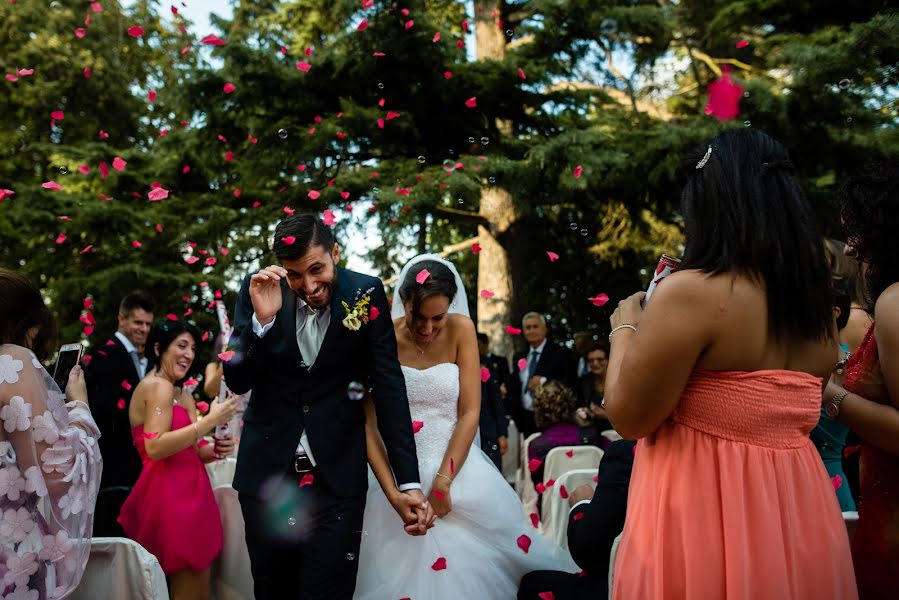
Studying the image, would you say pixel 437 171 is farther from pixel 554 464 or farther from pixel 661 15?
pixel 554 464

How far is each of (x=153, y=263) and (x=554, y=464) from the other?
29.8 feet

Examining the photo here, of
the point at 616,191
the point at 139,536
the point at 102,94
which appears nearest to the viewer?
the point at 139,536

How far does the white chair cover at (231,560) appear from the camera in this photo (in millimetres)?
4145

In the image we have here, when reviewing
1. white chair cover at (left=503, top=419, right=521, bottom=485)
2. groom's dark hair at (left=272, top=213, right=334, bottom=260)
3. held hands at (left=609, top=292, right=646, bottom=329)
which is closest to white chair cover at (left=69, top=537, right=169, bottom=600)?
groom's dark hair at (left=272, top=213, right=334, bottom=260)

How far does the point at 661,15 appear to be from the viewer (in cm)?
998

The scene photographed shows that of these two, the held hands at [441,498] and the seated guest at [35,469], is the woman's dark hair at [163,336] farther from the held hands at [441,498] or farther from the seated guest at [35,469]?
the held hands at [441,498]

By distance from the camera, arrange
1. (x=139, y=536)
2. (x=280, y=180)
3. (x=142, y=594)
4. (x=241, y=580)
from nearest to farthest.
→ (x=142, y=594) → (x=139, y=536) → (x=241, y=580) → (x=280, y=180)

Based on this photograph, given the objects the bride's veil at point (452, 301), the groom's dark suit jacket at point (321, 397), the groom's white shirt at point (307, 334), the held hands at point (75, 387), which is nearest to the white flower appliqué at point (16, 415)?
the held hands at point (75, 387)

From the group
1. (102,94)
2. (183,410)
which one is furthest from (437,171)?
(102,94)

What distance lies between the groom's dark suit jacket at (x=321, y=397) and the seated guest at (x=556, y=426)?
3.04 metres

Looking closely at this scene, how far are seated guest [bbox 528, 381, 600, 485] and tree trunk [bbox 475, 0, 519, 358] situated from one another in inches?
178

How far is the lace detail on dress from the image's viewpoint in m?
3.60

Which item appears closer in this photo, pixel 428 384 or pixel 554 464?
pixel 428 384

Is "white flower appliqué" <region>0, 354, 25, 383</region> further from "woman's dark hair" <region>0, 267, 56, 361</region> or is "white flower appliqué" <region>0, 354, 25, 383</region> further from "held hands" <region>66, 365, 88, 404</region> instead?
"held hands" <region>66, 365, 88, 404</region>
